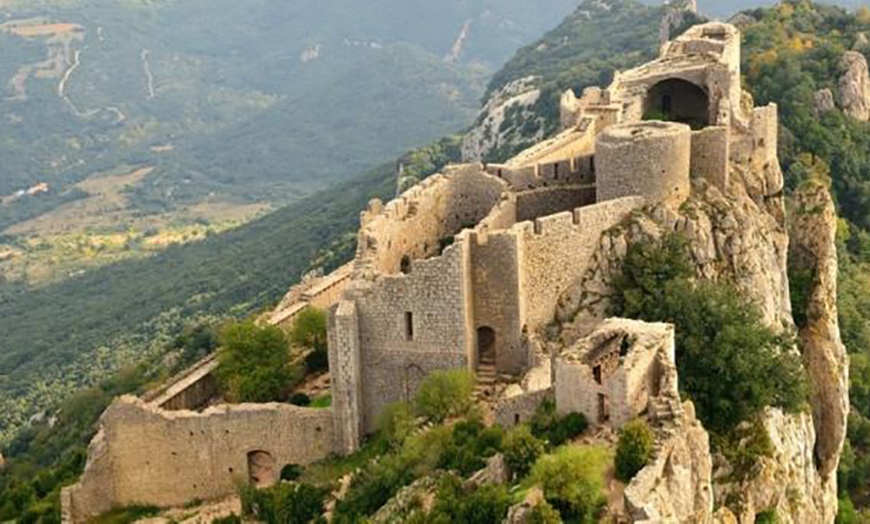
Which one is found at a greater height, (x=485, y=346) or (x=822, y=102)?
(x=822, y=102)

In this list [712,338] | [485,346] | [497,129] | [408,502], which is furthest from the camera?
[497,129]

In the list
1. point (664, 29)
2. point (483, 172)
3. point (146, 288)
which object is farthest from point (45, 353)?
point (483, 172)

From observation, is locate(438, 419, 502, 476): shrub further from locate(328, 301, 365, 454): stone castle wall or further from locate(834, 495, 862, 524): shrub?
locate(834, 495, 862, 524): shrub

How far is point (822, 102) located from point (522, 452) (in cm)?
5258

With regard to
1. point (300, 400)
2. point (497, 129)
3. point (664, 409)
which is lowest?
point (497, 129)

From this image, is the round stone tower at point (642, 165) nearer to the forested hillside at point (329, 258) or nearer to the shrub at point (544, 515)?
the shrub at point (544, 515)

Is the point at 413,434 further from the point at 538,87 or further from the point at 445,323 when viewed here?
the point at 538,87

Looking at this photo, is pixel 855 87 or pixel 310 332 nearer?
pixel 310 332

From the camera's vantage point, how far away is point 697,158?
4472 cm

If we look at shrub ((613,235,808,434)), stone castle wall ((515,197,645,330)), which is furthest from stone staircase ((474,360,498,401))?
shrub ((613,235,808,434))

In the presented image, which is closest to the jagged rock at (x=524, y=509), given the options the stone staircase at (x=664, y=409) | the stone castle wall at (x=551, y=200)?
the stone staircase at (x=664, y=409)

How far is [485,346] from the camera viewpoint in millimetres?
39469

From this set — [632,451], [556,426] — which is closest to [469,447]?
[556,426]

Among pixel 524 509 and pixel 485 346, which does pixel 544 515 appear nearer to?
pixel 524 509
